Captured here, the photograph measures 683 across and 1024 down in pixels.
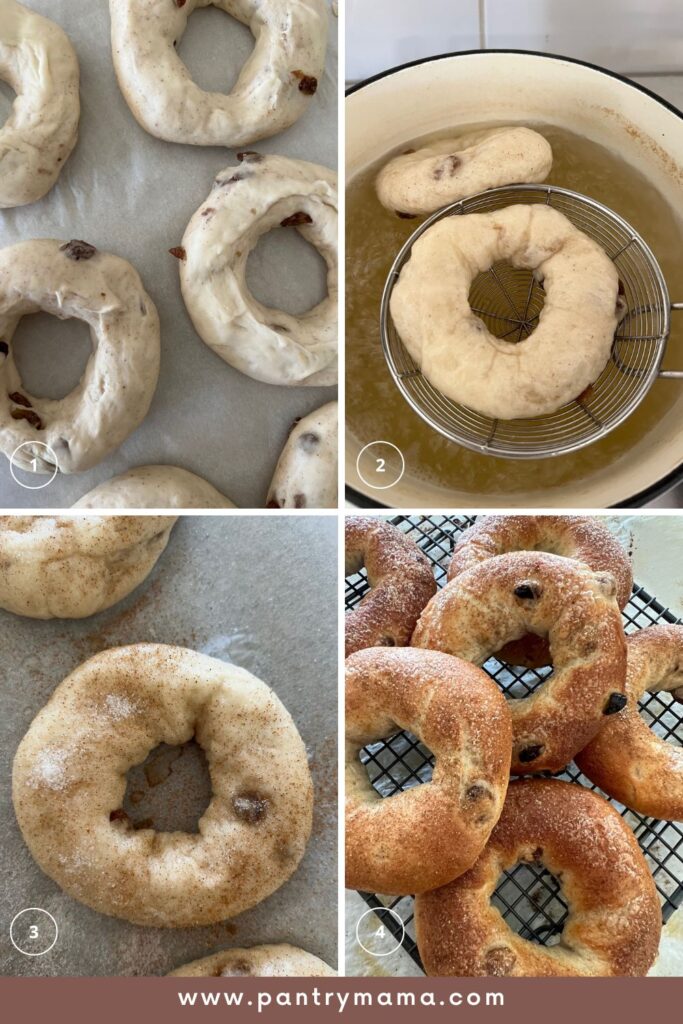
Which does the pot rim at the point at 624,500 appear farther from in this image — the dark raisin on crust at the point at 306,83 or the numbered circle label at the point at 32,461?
the numbered circle label at the point at 32,461

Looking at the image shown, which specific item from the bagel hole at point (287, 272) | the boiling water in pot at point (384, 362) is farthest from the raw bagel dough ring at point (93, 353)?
the boiling water in pot at point (384, 362)

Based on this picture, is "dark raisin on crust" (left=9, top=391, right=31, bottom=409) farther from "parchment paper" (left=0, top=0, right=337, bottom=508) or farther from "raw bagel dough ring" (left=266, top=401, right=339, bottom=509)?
"raw bagel dough ring" (left=266, top=401, right=339, bottom=509)

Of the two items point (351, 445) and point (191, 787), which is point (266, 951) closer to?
point (191, 787)

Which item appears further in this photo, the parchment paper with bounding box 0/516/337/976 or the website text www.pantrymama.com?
the parchment paper with bounding box 0/516/337/976

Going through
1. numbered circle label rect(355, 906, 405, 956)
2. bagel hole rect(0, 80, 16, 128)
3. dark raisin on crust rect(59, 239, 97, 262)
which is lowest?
numbered circle label rect(355, 906, 405, 956)

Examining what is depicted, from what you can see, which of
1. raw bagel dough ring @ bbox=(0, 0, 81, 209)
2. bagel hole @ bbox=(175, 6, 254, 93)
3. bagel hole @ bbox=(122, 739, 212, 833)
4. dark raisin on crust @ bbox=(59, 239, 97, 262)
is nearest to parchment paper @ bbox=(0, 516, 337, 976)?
bagel hole @ bbox=(122, 739, 212, 833)

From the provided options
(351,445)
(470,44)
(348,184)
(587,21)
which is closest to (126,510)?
(351,445)
